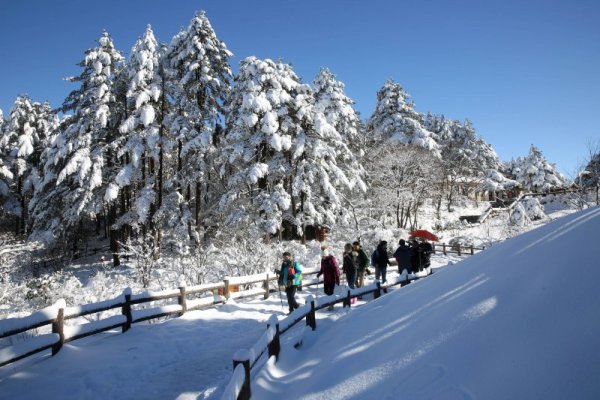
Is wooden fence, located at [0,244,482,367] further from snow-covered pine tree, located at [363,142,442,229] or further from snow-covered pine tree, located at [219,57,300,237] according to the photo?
snow-covered pine tree, located at [363,142,442,229]

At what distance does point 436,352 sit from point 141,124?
74.3 feet

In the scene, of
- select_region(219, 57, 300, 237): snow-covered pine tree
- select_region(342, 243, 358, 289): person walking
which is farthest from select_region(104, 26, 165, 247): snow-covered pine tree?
select_region(342, 243, 358, 289): person walking

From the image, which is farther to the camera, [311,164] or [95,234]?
[95,234]

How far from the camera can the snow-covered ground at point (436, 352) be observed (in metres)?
2.91

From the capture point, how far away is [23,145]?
31359 millimetres

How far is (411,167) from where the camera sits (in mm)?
32594

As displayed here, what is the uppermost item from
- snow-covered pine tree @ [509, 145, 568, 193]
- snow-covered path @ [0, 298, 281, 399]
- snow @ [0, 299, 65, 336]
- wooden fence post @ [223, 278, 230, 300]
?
snow-covered pine tree @ [509, 145, 568, 193]

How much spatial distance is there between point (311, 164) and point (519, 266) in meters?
19.0

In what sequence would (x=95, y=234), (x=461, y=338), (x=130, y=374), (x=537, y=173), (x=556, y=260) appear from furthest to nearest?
(x=537, y=173), (x=95, y=234), (x=130, y=374), (x=556, y=260), (x=461, y=338)

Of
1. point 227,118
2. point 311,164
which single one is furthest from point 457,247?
point 227,118

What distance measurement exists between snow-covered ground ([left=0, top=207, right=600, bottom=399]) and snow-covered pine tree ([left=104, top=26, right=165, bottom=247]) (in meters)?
14.6

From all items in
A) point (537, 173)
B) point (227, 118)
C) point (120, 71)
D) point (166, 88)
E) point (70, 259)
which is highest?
point (120, 71)

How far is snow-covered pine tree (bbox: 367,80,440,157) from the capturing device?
115 feet

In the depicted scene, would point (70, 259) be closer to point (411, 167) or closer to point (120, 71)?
point (120, 71)
